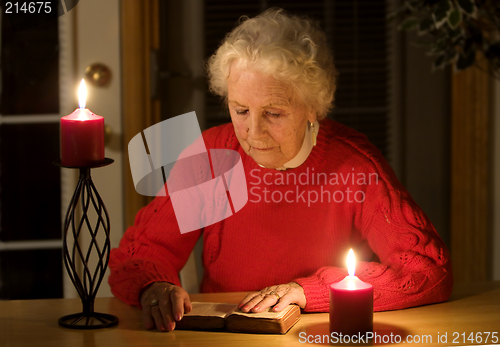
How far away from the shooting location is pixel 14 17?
3.89 feet

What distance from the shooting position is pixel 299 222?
4.09 feet

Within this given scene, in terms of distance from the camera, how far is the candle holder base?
38.0 inches

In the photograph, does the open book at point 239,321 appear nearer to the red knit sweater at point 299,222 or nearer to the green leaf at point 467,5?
the red knit sweater at point 299,222

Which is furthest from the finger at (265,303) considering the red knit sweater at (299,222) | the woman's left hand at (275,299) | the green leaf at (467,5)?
the green leaf at (467,5)

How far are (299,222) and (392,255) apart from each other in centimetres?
20

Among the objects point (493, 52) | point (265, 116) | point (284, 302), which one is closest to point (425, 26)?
point (493, 52)

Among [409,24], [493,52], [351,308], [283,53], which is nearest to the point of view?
[351,308]

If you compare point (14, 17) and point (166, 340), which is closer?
point (166, 340)

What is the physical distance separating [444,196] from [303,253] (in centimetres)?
50

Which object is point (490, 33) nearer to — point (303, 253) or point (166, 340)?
point (303, 253)

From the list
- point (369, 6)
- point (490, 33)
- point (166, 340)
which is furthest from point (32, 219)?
point (490, 33)

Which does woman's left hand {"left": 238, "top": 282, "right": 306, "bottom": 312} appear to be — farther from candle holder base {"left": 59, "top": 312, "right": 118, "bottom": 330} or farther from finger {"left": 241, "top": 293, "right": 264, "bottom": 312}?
candle holder base {"left": 59, "top": 312, "right": 118, "bottom": 330}

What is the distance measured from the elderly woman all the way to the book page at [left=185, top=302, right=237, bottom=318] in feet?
0.11

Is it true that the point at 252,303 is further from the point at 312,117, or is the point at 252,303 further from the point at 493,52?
the point at 493,52
